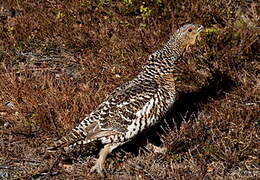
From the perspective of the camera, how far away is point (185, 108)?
21.4ft

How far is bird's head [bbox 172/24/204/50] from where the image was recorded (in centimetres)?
573

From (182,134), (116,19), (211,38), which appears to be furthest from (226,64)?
(116,19)

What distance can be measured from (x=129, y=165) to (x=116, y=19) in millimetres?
3883

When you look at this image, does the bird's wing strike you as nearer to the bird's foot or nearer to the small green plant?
the bird's foot

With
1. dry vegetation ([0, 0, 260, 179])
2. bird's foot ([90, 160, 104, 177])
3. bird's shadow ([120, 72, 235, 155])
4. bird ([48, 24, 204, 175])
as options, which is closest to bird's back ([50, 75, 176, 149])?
bird ([48, 24, 204, 175])

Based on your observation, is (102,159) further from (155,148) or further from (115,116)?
(155,148)

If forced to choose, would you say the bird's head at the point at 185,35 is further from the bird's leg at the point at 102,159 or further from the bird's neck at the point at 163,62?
the bird's leg at the point at 102,159

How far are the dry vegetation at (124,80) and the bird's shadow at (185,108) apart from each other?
14 millimetres

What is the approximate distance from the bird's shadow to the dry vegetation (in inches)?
0.6

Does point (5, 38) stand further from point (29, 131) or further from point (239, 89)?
point (239, 89)

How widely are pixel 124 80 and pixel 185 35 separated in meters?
1.66

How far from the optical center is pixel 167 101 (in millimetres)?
5258

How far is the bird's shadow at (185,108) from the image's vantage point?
584 centimetres

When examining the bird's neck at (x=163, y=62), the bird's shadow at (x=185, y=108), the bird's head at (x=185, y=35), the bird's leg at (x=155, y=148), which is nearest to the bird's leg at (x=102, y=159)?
the bird's shadow at (x=185, y=108)
